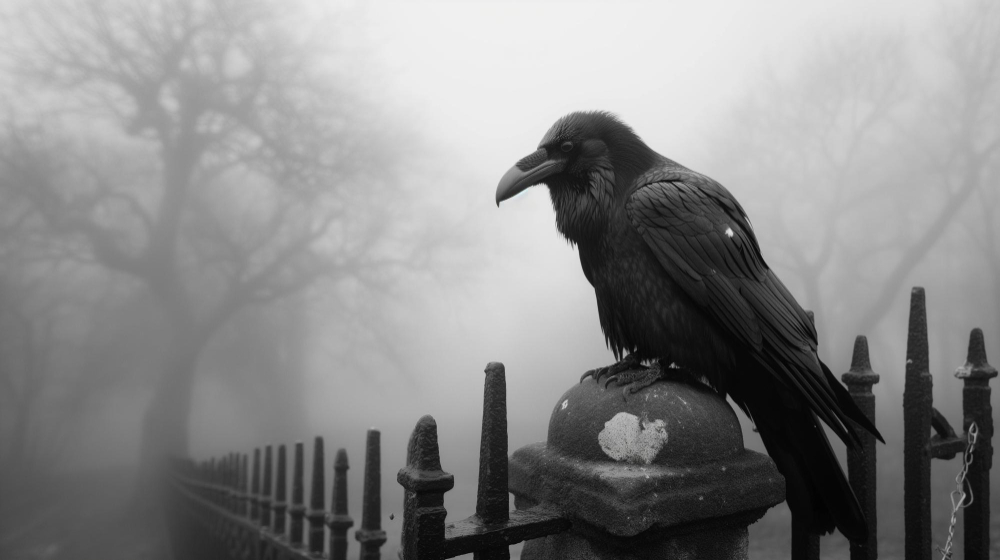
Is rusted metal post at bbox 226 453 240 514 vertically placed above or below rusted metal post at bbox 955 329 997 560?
below

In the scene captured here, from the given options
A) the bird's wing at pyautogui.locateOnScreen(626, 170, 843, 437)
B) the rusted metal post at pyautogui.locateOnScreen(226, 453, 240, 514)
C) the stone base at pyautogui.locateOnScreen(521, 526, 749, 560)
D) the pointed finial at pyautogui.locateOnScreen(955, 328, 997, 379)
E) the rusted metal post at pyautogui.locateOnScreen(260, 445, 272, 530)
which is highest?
the bird's wing at pyautogui.locateOnScreen(626, 170, 843, 437)

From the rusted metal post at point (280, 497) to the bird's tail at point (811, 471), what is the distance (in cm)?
361

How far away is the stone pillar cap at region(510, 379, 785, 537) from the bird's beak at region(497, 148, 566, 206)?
665 millimetres

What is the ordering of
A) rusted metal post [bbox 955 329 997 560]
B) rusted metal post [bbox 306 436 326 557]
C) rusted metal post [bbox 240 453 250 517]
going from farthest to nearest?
rusted metal post [bbox 240 453 250 517] → rusted metal post [bbox 306 436 326 557] → rusted metal post [bbox 955 329 997 560]

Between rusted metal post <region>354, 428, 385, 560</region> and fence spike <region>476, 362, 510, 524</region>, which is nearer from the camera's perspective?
fence spike <region>476, 362, 510, 524</region>

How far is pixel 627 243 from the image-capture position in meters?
1.66

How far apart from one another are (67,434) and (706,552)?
15072 millimetres

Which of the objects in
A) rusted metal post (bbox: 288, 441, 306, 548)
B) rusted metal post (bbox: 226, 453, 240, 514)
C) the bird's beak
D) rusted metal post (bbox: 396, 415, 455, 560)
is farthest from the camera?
rusted metal post (bbox: 226, 453, 240, 514)

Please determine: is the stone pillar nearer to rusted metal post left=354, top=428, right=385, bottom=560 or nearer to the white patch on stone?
the white patch on stone

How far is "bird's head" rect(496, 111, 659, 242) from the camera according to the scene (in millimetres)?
1747

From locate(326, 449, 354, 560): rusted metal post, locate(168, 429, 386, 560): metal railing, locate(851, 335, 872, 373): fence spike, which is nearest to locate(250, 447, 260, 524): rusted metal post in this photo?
locate(168, 429, 386, 560): metal railing

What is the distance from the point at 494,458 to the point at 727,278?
2.75 feet

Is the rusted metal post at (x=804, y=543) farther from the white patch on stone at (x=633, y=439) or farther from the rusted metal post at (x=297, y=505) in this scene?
the rusted metal post at (x=297, y=505)

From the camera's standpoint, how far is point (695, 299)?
5.10 feet
